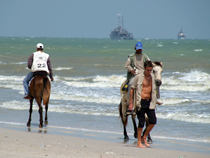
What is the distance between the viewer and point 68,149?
18.6 feet

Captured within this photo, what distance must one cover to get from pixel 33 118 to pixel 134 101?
4.37 m

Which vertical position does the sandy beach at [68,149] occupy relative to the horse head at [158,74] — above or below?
below

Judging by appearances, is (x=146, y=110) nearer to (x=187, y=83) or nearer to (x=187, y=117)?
(x=187, y=117)

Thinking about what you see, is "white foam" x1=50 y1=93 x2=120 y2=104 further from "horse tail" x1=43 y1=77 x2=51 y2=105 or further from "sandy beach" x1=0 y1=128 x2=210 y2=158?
"sandy beach" x1=0 y1=128 x2=210 y2=158

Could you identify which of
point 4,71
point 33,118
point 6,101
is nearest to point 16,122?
point 33,118

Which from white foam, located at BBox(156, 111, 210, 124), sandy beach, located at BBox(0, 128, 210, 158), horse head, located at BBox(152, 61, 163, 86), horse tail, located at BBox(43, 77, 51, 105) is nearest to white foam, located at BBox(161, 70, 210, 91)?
white foam, located at BBox(156, 111, 210, 124)

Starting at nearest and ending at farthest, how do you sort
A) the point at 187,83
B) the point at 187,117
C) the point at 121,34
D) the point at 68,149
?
the point at 68,149, the point at 187,117, the point at 187,83, the point at 121,34

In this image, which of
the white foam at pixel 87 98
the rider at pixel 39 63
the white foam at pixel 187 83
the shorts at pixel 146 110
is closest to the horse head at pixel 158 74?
the shorts at pixel 146 110

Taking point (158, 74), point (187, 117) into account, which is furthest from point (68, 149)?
point (187, 117)

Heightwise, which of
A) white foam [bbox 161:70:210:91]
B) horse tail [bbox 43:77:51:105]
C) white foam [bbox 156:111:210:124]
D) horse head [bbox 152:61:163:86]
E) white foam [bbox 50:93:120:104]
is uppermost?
horse head [bbox 152:61:163:86]

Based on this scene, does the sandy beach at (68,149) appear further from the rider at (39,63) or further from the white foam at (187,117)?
the white foam at (187,117)

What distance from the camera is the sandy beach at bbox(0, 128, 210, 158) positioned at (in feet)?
17.2

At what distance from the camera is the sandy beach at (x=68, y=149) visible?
5234 mm

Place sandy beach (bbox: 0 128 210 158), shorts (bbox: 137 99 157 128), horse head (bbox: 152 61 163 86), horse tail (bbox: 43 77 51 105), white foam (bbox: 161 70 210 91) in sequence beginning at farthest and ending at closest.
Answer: white foam (bbox: 161 70 210 91)
horse tail (bbox: 43 77 51 105)
horse head (bbox: 152 61 163 86)
shorts (bbox: 137 99 157 128)
sandy beach (bbox: 0 128 210 158)
